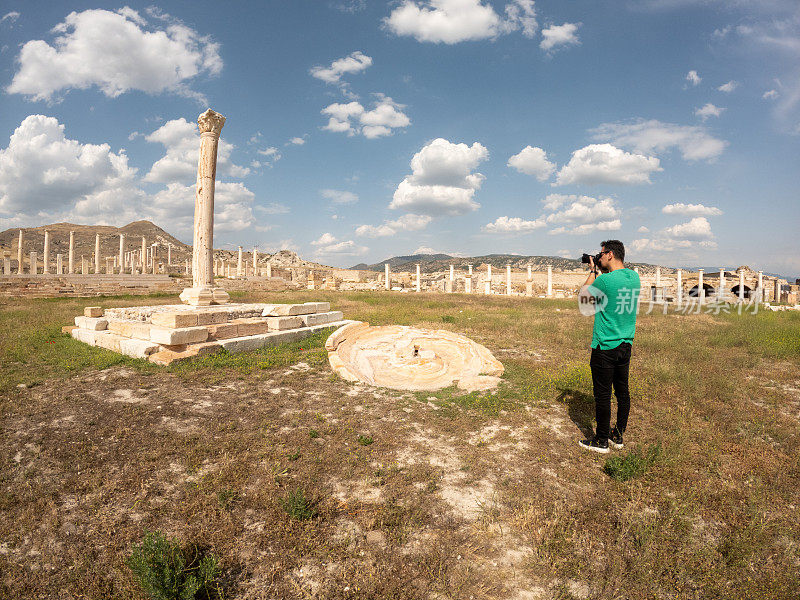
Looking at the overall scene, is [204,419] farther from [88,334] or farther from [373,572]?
[88,334]

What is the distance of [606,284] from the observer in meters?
3.99

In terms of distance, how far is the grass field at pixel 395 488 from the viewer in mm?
2436

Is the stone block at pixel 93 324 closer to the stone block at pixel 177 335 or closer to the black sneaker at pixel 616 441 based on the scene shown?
the stone block at pixel 177 335

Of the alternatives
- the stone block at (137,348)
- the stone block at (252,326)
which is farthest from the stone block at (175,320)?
the stone block at (252,326)

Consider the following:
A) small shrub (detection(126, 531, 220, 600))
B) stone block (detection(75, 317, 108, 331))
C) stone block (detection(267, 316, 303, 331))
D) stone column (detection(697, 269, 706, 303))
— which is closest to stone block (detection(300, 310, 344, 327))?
stone block (detection(267, 316, 303, 331))

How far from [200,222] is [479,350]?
9101 mm

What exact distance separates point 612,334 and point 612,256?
0.92m

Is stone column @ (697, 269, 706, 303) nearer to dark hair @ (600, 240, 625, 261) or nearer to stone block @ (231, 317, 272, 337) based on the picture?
dark hair @ (600, 240, 625, 261)

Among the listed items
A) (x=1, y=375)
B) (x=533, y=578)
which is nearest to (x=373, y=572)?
(x=533, y=578)

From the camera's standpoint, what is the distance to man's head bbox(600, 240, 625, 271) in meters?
4.19

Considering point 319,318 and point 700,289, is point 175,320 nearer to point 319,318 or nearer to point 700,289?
point 319,318

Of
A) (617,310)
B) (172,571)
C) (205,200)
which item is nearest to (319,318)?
(205,200)

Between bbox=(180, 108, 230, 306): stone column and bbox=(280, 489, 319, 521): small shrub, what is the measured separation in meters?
9.61

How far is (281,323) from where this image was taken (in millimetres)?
9664
